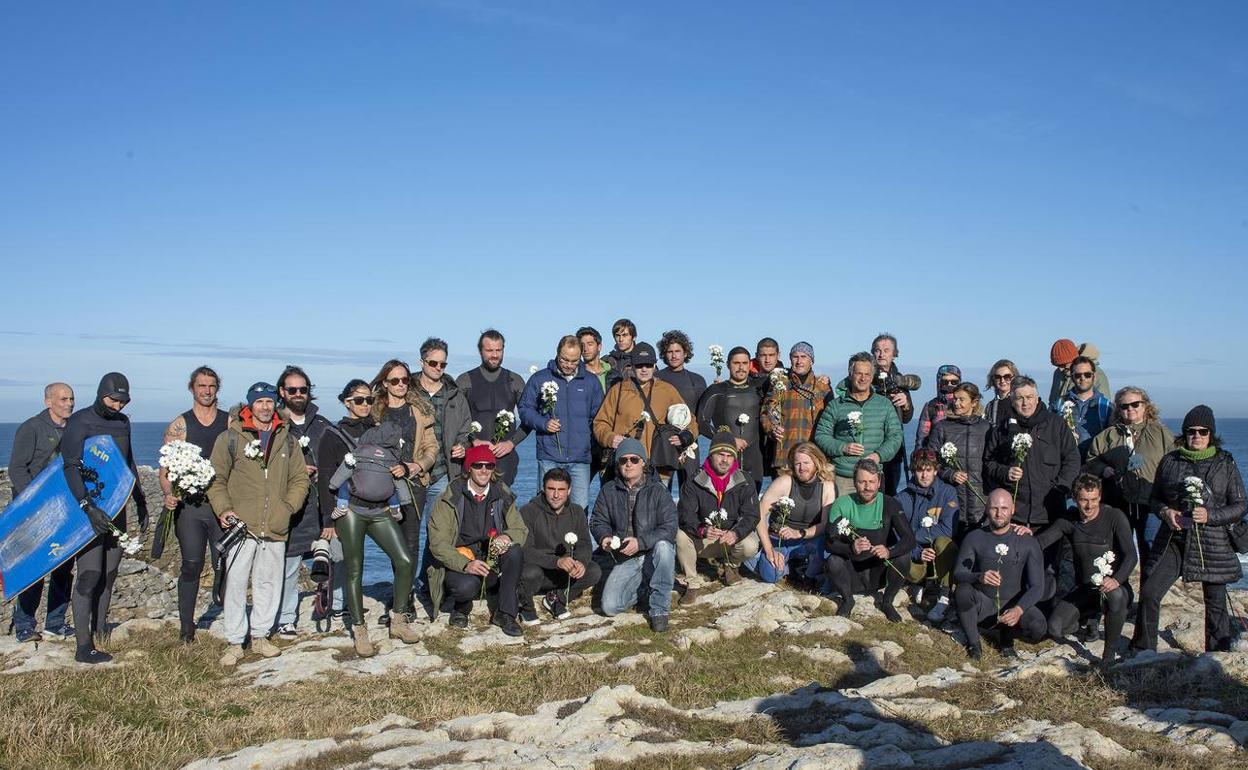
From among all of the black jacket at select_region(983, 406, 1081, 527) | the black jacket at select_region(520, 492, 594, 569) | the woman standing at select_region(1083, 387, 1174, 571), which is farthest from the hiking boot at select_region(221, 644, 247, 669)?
the woman standing at select_region(1083, 387, 1174, 571)

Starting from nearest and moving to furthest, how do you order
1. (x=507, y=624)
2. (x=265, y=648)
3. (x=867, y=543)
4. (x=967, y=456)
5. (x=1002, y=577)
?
(x=265, y=648) → (x=1002, y=577) → (x=507, y=624) → (x=867, y=543) → (x=967, y=456)

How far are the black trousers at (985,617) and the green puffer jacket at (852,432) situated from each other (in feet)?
7.38

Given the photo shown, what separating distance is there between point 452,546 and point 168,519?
274cm

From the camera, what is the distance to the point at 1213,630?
391 inches

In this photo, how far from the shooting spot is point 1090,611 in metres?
10.5

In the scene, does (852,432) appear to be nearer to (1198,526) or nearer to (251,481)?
(1198,526)

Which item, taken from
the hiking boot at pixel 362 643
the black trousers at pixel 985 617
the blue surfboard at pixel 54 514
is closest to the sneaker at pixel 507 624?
the hiking boot at pixel 362 643

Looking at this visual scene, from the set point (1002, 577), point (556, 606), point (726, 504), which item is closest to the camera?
point (1002, 577)

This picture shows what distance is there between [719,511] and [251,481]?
16.5 ft

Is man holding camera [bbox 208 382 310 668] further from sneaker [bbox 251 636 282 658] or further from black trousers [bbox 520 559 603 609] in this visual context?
black trousers [bbox 520 559 603 609]

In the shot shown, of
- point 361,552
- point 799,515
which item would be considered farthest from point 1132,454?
point 361,552

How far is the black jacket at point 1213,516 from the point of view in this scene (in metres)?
9.66

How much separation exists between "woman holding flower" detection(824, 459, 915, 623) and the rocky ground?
0.93 ft

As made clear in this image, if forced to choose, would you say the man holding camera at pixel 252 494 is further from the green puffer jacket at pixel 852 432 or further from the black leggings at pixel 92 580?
the green puffer jacket at pixel 852 432
